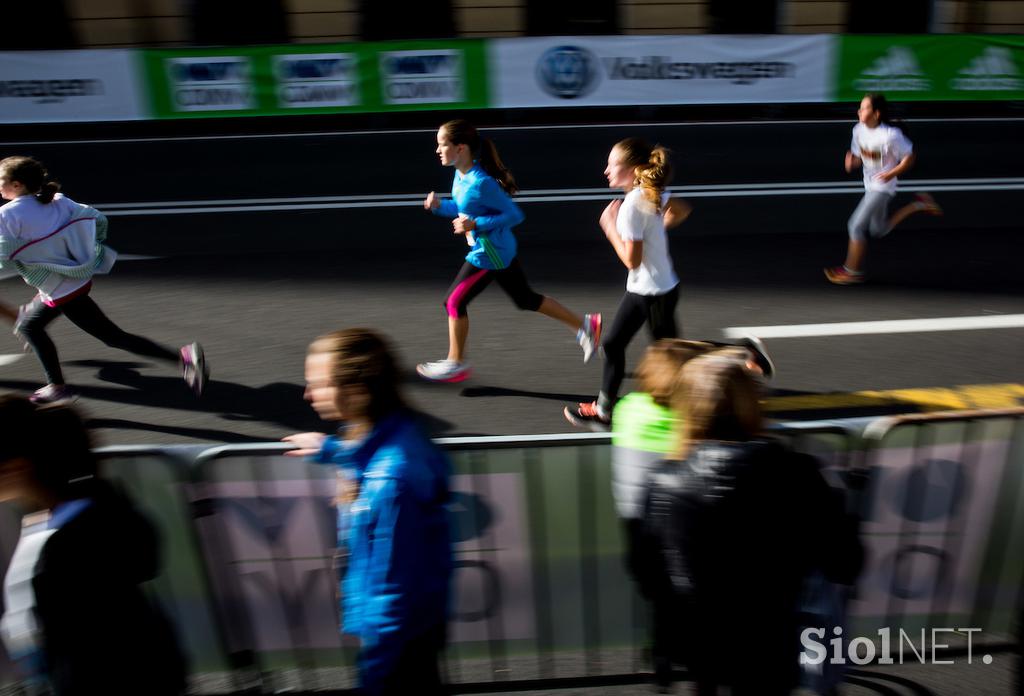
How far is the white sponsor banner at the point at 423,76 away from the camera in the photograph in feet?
49.4

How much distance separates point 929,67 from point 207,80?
12.4 metres

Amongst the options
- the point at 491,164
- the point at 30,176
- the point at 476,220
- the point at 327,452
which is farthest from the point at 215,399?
the point at 327,452

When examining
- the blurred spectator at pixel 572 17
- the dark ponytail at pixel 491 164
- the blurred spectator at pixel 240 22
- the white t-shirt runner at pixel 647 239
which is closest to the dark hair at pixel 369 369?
the white t-shirt runner at pixel 647 239

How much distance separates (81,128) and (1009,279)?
14025 millimetres

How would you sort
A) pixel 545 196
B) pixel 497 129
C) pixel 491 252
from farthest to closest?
pixel 497 129 < pixel 545 196 < pixel 491 252

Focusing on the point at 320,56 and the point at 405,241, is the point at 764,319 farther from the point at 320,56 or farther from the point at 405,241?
the point at 320,56

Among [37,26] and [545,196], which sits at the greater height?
[37,26]

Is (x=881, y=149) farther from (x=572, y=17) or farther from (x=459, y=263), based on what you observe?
(x=572, y=17)

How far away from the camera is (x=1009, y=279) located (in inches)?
324

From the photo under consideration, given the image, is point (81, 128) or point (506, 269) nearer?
point (506, 269)

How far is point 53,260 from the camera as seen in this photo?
5520mm

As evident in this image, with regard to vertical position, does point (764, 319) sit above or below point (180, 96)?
below

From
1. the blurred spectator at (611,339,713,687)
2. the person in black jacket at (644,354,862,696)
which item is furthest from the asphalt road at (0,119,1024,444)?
the person in black jacket at (644,354,862,696)

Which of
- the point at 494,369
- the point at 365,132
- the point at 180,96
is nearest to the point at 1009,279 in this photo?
the point at 494,369
